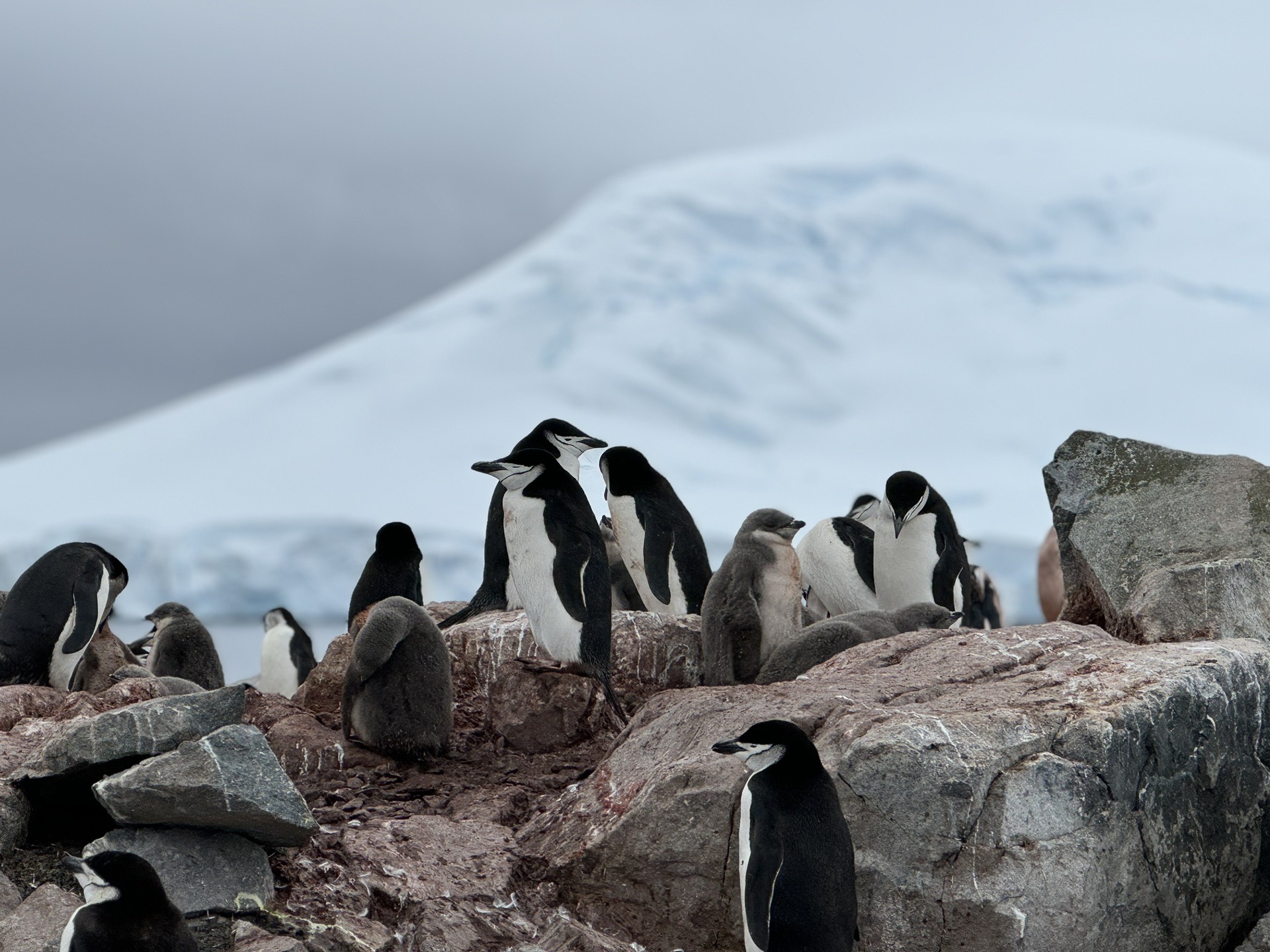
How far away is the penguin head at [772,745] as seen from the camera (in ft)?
10.5

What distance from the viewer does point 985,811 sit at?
11.3 ft

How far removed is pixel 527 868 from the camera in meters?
3.78

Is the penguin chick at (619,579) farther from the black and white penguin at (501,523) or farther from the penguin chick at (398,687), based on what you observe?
the penguin chick at (398,687)

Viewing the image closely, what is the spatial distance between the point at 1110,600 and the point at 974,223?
25.4 meters

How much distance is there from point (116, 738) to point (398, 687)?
1030mm

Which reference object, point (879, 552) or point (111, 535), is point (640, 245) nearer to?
point (111, 535)

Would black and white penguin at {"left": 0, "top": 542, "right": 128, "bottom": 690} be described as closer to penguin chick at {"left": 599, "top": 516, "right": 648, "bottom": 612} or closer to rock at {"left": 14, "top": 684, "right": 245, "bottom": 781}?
rock at {"left": 14, "top": 684, "right": 245, "bottom": 781}

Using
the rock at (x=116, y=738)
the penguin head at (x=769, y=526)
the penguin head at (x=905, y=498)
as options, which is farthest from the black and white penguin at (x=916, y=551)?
the rock at (x=116, y=738)

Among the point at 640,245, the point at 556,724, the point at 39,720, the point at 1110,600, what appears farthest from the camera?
the point at 640,245

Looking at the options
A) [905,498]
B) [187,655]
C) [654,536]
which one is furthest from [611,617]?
[187,655]


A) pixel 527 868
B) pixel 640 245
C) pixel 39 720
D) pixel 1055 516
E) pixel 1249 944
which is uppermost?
pixel 640 245

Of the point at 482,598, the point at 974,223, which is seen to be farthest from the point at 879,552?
the point at 974,223

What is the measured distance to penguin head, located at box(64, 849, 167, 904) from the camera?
287 centimetres

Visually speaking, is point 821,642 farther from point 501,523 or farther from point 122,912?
point 122,912
